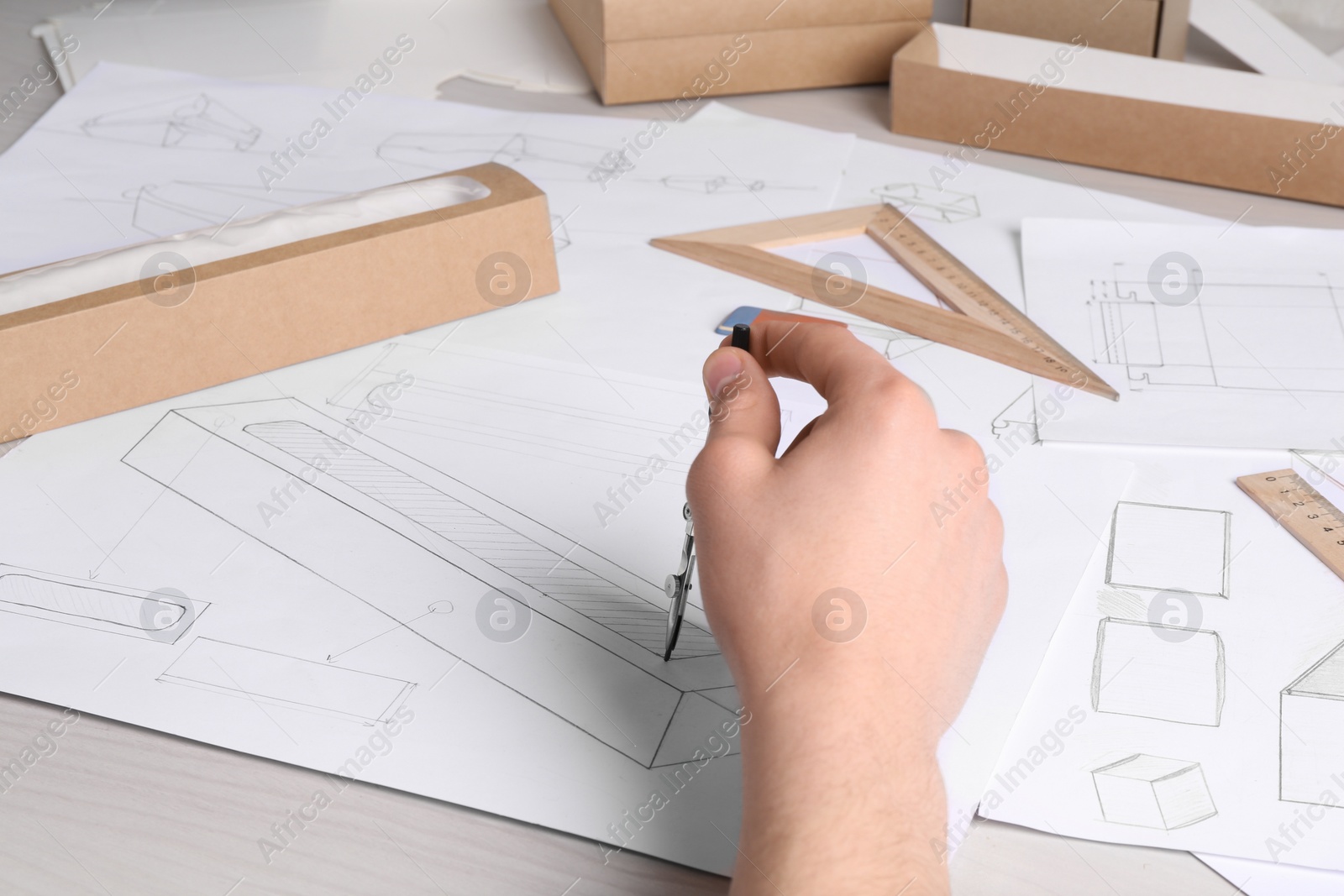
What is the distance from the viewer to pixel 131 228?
1.08 meters

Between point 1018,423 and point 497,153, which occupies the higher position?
point 497,153

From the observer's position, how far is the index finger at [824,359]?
1.81 ft

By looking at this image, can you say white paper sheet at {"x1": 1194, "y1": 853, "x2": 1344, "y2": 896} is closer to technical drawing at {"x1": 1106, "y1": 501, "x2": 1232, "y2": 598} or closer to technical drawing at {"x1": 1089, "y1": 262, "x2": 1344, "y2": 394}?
technical drawing at {"x1": 1106, "y1": 501, "x2": 1232, "y2": 598}

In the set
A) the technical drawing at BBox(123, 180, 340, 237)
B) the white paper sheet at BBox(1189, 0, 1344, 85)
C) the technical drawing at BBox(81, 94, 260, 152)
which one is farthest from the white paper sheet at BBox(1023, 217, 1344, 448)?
the technical drawing at BBox(81, 94, 260, 152)

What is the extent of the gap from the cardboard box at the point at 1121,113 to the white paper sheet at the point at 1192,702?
1.65ft

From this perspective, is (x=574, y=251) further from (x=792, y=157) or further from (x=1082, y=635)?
(x=1082, y=635)

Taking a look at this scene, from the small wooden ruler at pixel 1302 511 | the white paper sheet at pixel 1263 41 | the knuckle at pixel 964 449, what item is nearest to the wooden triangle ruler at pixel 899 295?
the small wooden ruler at pixel 1302 511

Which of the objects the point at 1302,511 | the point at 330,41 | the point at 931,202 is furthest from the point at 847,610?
the point at 330,41

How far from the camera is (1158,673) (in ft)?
2.04

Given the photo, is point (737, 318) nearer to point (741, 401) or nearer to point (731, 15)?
point (741, 401)

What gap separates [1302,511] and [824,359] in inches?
16.0

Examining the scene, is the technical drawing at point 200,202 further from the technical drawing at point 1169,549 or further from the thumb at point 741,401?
the technical drawing at point 1169,549

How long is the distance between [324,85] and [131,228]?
0.37 meters

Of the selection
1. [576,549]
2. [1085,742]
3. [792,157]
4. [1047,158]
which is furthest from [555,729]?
[1047,158]
